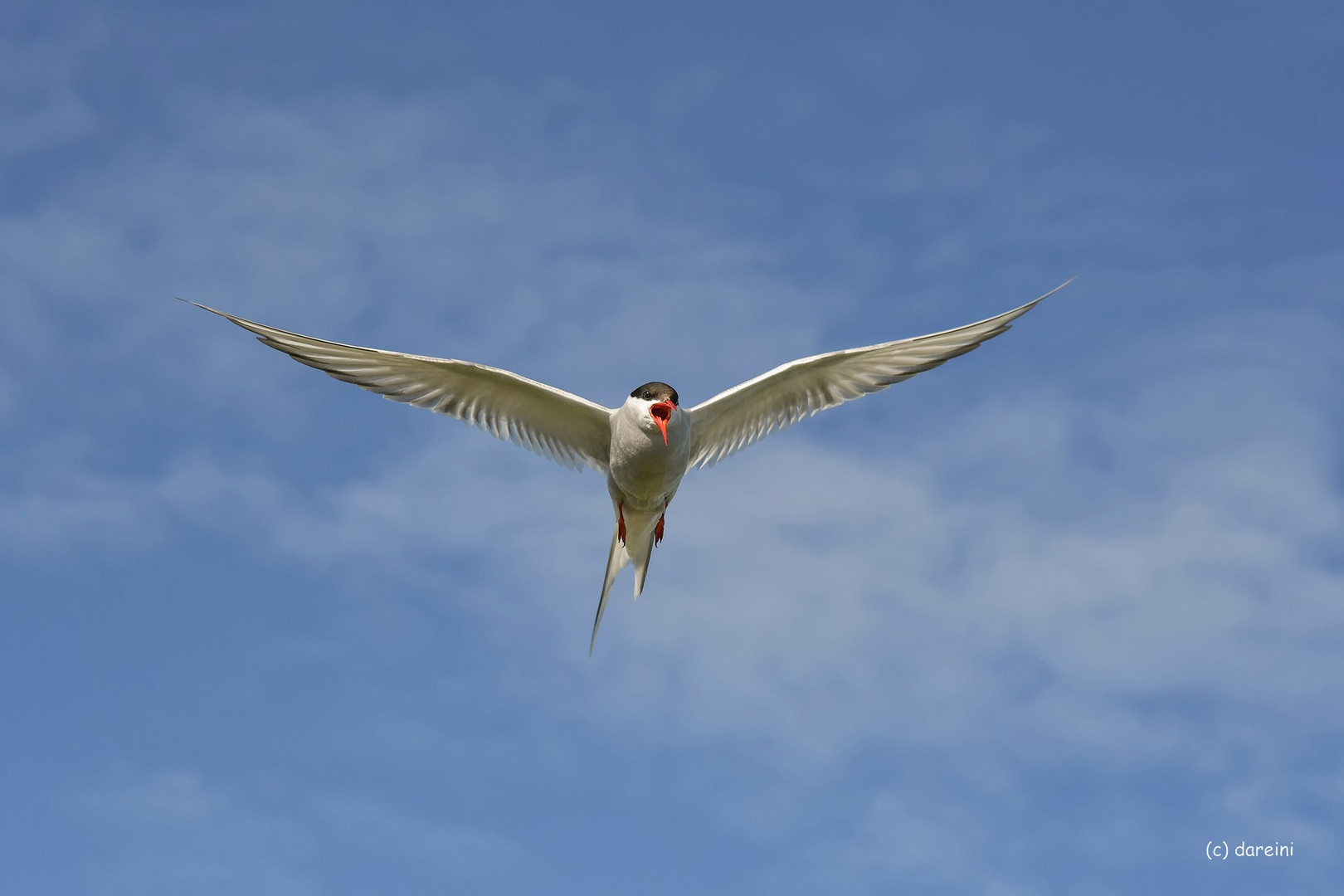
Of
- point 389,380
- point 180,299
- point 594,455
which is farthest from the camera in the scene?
point 594,455

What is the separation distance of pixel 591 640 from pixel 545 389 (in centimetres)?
261

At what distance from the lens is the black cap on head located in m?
9.47

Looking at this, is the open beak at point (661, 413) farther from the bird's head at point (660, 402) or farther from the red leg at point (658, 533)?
the red leg at point (658, 533)

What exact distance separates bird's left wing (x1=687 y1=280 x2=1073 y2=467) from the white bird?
0.04 feet

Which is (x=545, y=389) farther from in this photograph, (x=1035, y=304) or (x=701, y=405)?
(x=1035, y=304)

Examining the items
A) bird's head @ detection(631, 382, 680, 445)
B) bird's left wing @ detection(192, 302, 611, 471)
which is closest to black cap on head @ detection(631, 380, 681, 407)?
bird's head @ detection(631, 382, 680, 445)

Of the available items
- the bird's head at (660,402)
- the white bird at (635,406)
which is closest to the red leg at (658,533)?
the white bird at (635,406)

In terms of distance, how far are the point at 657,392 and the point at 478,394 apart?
209cm

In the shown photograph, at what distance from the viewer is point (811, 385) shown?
10.5 meters

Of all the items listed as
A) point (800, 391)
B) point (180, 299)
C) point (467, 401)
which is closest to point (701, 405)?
point (800, 391)

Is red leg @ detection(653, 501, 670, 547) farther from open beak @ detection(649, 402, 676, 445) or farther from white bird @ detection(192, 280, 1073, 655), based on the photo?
open beak @ detection(649, 402, 676, 445)

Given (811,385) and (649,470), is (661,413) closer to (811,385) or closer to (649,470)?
(649,470)

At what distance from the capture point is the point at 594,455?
11.0 metres

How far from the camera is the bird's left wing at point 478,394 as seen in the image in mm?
9648
